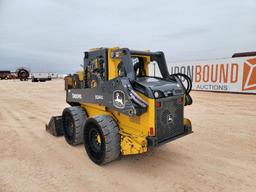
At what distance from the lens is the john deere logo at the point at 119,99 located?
146 inches

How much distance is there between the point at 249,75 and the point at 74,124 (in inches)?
573

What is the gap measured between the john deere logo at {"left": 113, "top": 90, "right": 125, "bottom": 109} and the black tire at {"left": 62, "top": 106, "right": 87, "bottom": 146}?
1.48m

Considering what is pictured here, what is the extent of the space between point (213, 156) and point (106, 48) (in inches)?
132

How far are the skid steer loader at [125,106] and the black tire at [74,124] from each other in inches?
1.0

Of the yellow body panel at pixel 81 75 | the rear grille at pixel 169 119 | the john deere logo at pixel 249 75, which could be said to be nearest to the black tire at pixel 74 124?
the yellow body panel at pixel 81 75

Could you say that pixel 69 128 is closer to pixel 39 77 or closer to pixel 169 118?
pixel 169 118

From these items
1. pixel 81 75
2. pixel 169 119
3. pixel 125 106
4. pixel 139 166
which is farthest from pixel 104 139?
pixel 81 75

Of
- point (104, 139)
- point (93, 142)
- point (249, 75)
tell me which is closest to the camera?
point (104, 139)

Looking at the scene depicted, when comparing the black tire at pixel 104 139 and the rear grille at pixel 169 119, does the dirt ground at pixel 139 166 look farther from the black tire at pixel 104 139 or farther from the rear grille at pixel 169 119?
the rear grille at pixel 169 119

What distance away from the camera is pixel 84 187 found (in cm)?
332

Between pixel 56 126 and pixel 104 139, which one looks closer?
pixel 104 139

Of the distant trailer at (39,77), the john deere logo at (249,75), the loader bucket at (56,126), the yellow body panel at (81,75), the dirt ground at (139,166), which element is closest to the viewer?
the dirt ground at (139,166)

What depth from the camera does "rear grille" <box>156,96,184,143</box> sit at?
3.74 metres

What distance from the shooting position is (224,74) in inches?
645
